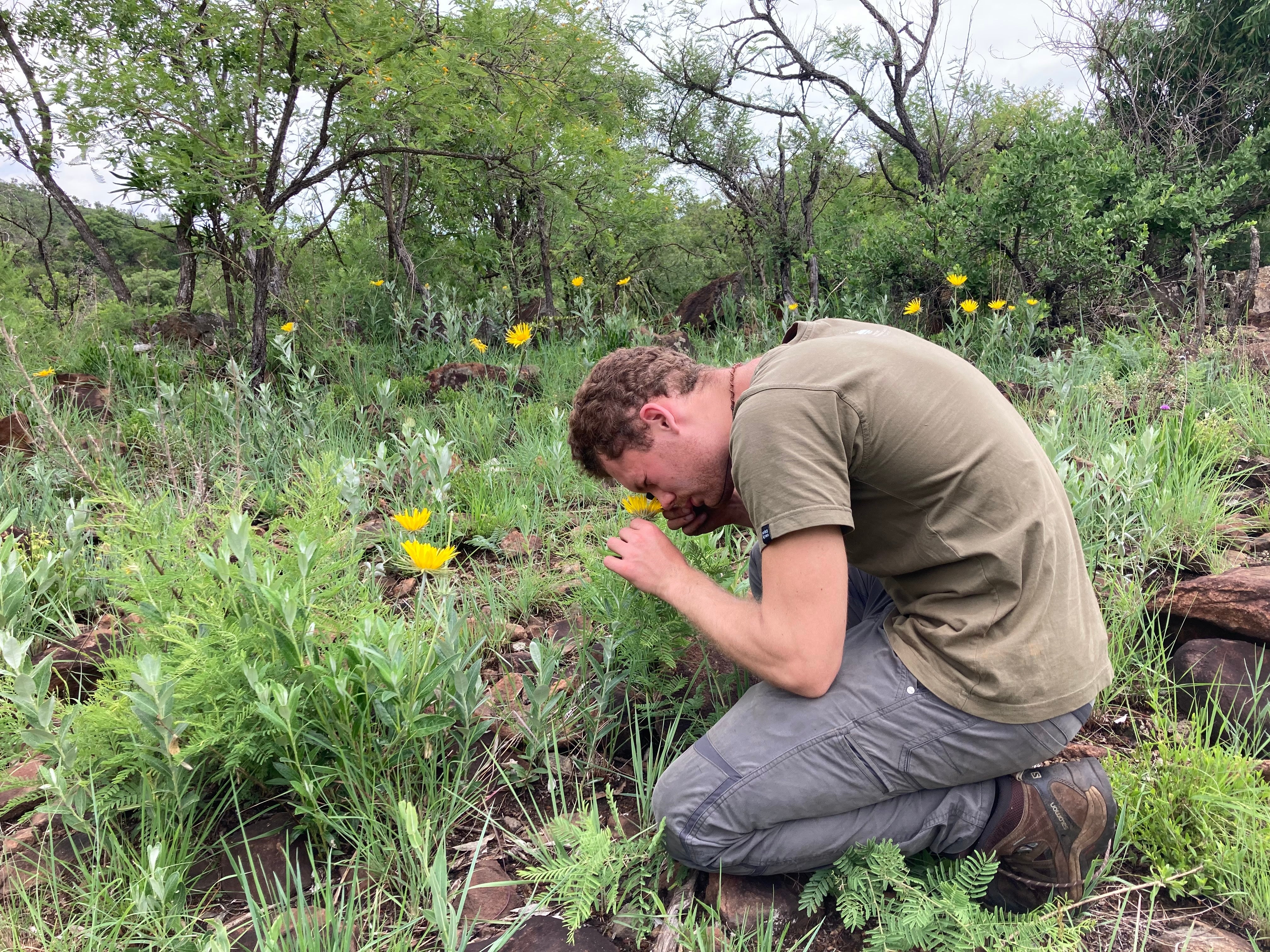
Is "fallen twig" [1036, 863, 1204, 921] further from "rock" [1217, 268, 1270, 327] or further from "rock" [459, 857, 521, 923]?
"rock" [1217, 268, 1270, 327]

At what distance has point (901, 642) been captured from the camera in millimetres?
1953

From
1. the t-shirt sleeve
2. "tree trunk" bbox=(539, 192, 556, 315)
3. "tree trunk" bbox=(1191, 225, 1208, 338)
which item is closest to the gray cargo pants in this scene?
the t-shirt sleeve

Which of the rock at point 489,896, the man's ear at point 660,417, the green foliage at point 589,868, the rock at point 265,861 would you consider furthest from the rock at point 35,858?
the man's ear at point 660,417

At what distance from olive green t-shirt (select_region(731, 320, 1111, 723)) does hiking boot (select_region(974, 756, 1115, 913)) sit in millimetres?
174

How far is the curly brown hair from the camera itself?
204cm

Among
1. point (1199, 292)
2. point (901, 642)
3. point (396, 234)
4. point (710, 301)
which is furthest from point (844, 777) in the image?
point (396, 234)

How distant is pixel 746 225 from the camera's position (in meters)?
8.43

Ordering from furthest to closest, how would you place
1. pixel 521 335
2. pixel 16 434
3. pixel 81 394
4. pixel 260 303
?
pixel 260 303
pixel 521 335
pixel 81 394
pixel 16 434

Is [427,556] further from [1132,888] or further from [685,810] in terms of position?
[1132,888]

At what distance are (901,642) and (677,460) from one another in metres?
A: 0.74

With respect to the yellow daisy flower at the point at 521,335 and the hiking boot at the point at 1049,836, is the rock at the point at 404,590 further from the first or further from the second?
the yellow daisy flower at the point at 521,335

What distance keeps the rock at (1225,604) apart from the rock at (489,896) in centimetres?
226

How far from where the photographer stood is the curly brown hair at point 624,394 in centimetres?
204

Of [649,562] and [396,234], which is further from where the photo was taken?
[396,234]
